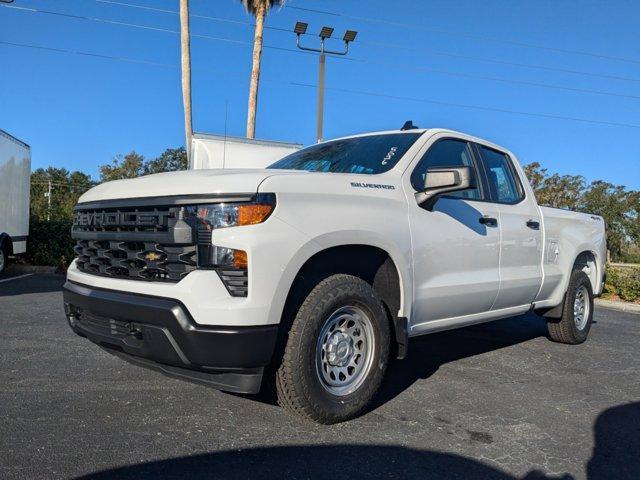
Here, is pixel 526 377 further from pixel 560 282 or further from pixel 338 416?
pixel 338 416

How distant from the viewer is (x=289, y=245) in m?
3.08

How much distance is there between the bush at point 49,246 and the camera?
44.3ft

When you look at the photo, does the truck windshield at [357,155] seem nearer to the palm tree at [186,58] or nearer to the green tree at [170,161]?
the palm tree at [186,58]

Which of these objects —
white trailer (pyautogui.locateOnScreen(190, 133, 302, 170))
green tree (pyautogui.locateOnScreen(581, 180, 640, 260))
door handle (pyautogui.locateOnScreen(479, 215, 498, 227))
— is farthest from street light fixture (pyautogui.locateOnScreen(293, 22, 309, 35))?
green tree (pyautogui.locateOnScreen(581, 180, 640, 260))

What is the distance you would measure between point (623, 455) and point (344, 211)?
85.8 inches

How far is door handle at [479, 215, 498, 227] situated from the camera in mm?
4590

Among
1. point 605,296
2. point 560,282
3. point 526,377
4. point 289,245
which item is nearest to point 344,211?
point 289,245

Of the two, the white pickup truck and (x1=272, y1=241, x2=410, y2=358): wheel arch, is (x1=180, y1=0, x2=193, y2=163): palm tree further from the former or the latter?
(x1=272, y1=241, x2=410, y2=358): wheel arch

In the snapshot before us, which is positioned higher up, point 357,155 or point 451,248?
point 357,155

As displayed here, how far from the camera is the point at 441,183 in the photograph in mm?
3857

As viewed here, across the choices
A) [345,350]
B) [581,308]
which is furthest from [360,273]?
[581,308]

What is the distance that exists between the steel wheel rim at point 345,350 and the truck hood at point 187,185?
949 mm

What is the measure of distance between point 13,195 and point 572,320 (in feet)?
37.4

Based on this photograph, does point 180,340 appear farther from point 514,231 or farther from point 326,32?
point 326,32
